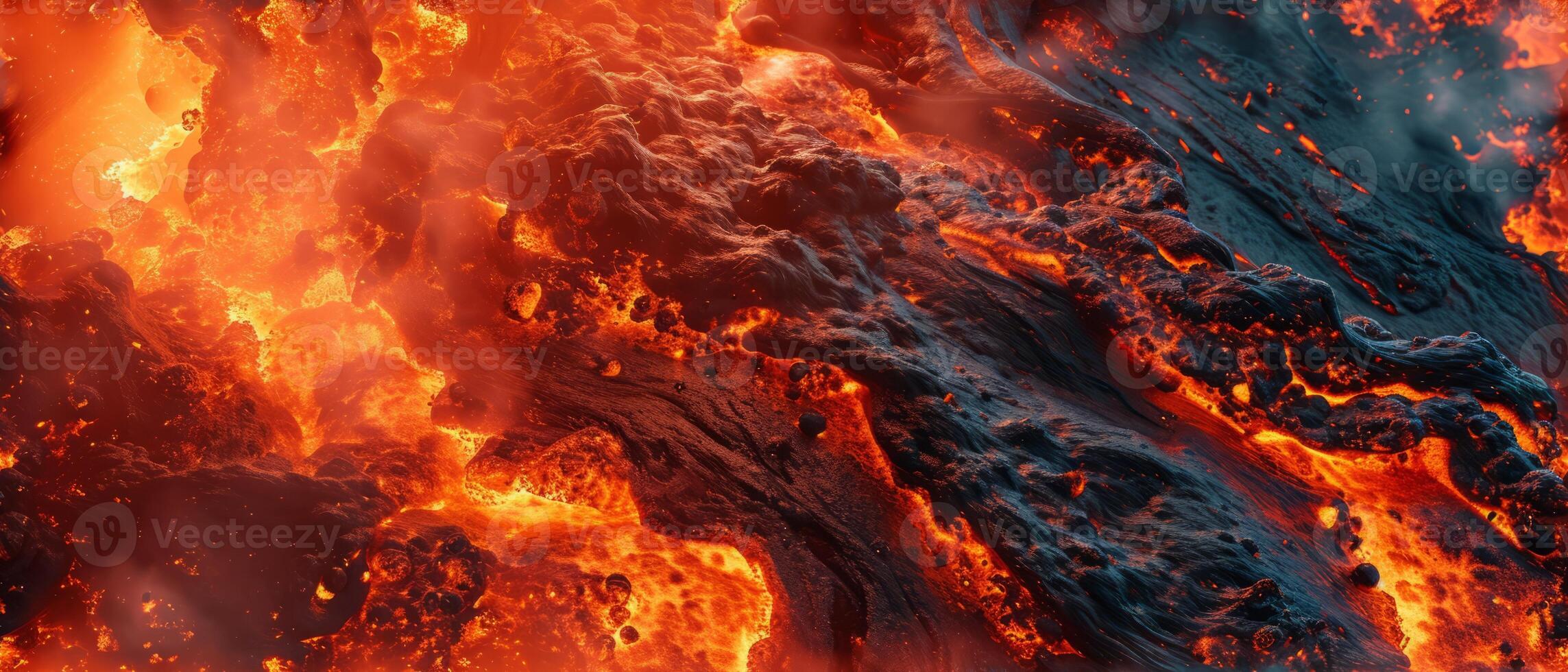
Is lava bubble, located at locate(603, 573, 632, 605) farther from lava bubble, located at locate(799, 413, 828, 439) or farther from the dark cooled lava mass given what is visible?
lava bubble, located at locate(799, 413, 828, 439)

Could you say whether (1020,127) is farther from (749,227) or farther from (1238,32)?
(1238,32)

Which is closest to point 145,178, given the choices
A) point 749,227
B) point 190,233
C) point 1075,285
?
point 190,233

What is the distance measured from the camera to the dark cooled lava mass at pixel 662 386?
12.5 ft

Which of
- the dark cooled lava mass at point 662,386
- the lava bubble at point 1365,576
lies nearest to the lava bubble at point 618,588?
the dark cooled lava mass at point 662,386

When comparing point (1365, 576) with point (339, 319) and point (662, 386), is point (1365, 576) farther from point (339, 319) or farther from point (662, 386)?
point (339, 319)

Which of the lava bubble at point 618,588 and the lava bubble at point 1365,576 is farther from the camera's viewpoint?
the lava bubble at point 1365,576

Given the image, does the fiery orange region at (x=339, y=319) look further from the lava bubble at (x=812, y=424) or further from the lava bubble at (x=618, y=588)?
the lava bubble at (x=812, y=424)

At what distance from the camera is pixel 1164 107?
28.2 ft

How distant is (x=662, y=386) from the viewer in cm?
478

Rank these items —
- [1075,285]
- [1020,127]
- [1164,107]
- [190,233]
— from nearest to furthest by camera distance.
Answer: [190,233] → [1075,285] → [1020,127] → [1164,107]

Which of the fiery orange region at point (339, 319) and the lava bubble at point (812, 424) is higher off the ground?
the lava bubble at point (812, 424)

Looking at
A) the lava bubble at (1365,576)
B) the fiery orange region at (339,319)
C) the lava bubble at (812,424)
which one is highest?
the lava bubble at (1365,576)

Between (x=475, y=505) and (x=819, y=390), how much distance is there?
6.27 feet

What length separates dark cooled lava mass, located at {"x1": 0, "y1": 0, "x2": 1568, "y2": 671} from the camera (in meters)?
3.82
